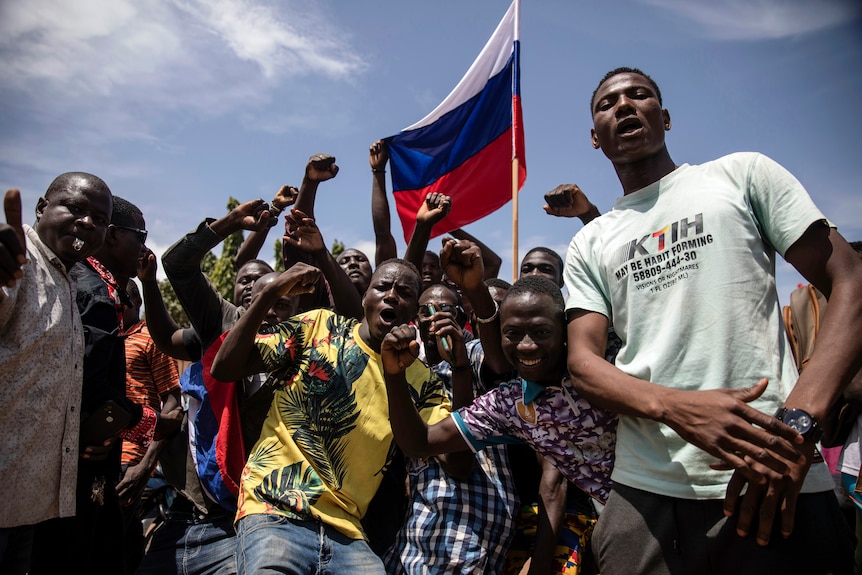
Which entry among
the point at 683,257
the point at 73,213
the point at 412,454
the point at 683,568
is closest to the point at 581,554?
the point at 412,454

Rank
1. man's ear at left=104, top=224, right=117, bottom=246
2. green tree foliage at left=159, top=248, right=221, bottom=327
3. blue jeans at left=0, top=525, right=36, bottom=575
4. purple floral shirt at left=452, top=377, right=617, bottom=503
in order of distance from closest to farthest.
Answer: blue jeans at left=0, top=525, right=36, bottom=575
purple floral shirt at left=452, top=377, right=617, bottom=503
man's ear at left=104, top=224, right=117, bottom=246
green tree foliage at left=159, top=248, right=221, bottom=327

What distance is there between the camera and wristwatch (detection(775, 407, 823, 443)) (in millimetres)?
1598

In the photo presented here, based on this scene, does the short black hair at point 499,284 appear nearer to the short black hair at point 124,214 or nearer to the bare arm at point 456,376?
the bare arm at point 456,376

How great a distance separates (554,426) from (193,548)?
6.73 feet

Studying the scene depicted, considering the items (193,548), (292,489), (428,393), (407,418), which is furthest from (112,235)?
(407,418)

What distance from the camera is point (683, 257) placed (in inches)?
79.5

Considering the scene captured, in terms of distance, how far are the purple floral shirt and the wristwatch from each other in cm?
79

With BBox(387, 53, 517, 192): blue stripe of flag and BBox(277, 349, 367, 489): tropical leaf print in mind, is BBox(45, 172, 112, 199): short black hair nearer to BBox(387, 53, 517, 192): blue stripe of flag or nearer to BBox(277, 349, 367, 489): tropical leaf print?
BBox(277, 349, 367, 489): tropical leaf print

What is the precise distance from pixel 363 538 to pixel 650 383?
5.56 feet

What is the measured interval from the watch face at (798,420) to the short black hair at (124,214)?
3559mm

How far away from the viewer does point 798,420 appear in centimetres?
162

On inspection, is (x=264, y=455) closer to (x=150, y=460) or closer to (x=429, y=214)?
(x=150, y=460)

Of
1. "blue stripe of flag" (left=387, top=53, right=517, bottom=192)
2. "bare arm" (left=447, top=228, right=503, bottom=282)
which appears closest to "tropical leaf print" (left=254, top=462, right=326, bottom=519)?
"bare arm" (left=447, top=228, right=503, bottom=282)

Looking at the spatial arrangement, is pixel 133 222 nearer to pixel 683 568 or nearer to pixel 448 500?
pixel 448 500
